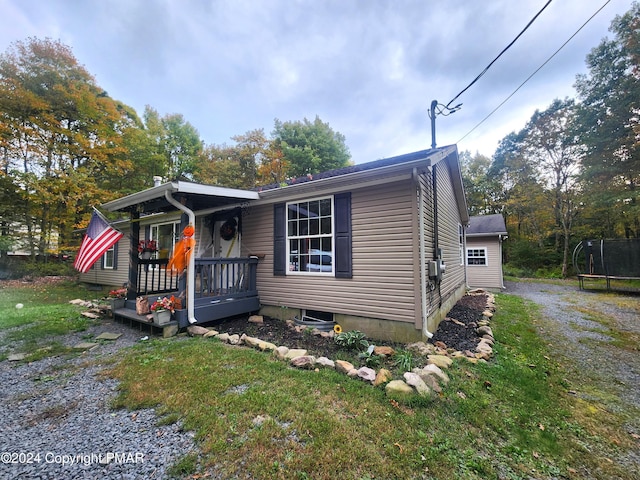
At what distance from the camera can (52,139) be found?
36.5ft

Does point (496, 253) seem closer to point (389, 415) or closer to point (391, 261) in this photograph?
point (391, 261)

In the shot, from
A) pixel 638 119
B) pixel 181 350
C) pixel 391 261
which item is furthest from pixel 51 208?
pixel 638 119

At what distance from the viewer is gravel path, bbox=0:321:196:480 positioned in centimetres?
176

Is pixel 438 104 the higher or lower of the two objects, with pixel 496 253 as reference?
higher

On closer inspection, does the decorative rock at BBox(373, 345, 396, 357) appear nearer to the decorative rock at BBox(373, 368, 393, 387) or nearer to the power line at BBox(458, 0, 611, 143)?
the decorative rock at BBox(373, 368, 393, 387)

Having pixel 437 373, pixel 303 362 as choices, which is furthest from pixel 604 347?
pixel 303 362

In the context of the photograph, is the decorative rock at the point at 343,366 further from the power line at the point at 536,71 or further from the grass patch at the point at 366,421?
the power line at the point at 536,71

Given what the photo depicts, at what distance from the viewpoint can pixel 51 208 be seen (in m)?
11.8

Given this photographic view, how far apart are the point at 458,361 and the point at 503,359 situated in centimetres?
84

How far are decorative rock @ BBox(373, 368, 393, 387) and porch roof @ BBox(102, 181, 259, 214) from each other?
401 centimetres

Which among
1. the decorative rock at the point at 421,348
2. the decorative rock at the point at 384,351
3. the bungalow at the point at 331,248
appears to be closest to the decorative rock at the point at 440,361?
the decorative rock at the point at 421,348

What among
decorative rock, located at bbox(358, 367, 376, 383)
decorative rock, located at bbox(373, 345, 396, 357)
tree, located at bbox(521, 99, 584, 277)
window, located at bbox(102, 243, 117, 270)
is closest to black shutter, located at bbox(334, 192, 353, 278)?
decorative rock, located at bbox(373, 345, 396, 357)

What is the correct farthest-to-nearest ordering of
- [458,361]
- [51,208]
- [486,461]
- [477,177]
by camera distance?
[477,177] < [51,208] < [458,361] < [486,461]

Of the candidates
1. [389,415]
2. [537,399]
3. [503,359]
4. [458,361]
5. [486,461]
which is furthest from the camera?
[503,359]
